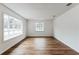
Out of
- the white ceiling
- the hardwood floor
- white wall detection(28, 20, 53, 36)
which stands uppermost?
the white ceiling

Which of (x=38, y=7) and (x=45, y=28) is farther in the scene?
(x=45, y=28)

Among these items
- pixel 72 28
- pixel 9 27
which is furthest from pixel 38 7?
pixel 9 27

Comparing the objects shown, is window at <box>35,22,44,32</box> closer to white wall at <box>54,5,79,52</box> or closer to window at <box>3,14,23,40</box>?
window at <box>3,14,23,40</box>

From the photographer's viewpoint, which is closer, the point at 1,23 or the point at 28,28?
the point at 1,23

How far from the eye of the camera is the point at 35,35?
488 inches

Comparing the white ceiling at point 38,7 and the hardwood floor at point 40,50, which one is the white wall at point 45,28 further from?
the hardwood floor at point 40,50

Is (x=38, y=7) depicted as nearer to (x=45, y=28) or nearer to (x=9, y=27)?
(x=9, y=27)

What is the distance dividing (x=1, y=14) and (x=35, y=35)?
8.36 m

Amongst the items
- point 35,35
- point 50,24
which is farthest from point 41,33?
point 50,24

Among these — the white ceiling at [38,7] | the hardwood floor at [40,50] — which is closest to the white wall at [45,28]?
the white ceiling at [38,7]

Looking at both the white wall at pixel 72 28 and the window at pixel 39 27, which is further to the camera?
the window at pixel 39 27

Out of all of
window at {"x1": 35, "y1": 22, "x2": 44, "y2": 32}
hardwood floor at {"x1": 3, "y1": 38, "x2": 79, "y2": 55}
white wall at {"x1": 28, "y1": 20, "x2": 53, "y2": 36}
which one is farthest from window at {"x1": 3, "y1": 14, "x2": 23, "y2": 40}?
window at {"x1": 35, "y1": 22, "x2": 44, "y2": 32}

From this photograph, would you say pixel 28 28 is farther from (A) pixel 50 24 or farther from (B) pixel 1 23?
(B) pixel 1 23

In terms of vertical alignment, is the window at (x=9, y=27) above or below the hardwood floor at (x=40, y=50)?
above
